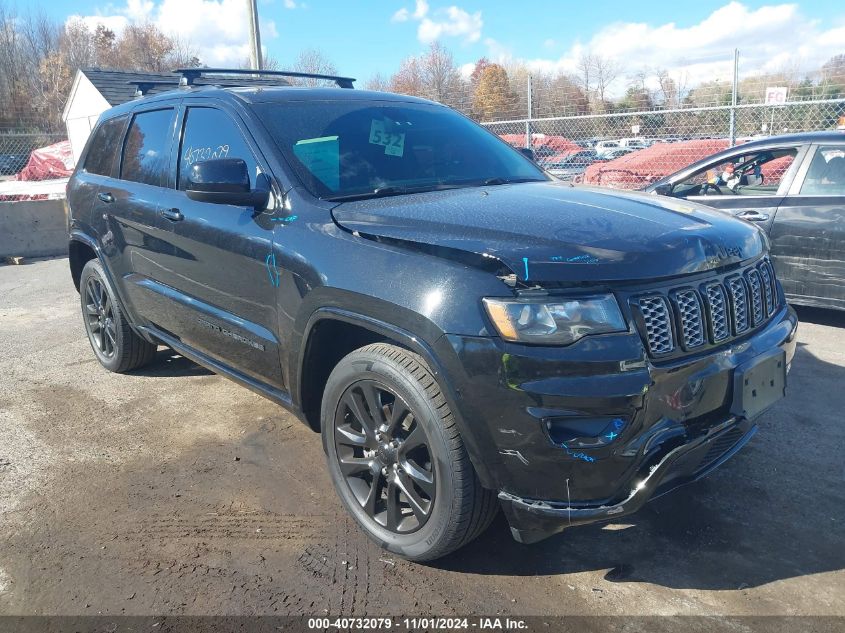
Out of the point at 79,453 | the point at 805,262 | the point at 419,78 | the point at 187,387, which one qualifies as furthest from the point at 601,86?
the point at 419,78

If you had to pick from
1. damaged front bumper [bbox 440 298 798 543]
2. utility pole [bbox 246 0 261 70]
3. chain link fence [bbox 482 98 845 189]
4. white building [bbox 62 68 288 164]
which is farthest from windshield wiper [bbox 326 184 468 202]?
white building [bbox 62 68 288 164]

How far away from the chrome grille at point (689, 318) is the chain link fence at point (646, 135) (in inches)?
328

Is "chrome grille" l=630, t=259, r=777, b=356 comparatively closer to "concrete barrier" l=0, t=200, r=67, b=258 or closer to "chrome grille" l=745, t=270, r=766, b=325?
"chrome grille" l=745, t=270, r=766, b=325

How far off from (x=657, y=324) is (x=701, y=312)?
249mm

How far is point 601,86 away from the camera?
14195mm

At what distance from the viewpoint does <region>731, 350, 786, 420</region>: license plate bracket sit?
2.53m

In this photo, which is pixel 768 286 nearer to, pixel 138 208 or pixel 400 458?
pixel 400 458

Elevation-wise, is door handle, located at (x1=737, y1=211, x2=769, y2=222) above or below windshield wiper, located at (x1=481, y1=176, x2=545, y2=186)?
below

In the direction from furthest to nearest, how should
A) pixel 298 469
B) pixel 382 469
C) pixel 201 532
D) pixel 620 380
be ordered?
→ pixel 298 469, pixel 201 532, pixel 382 469, pixel 620 380

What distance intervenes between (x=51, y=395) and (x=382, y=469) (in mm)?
3137

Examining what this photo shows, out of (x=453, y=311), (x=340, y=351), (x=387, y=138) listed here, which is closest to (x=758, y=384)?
(x=453, y=311)

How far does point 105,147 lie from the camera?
16.2 ft

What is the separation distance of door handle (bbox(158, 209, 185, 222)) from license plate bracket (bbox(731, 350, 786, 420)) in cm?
282

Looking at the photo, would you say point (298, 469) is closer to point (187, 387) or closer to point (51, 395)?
point (187, 387)
